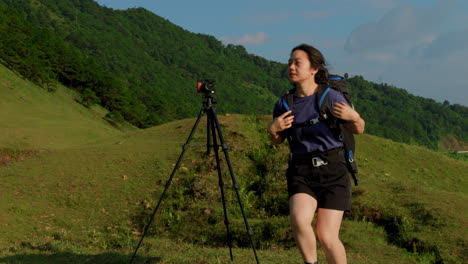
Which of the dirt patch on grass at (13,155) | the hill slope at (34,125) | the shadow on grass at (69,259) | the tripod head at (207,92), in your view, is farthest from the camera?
the hill slope at (34,125)

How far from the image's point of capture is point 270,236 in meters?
10.9

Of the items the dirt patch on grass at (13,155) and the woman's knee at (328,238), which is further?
the dirt patch on grass at (13,155)

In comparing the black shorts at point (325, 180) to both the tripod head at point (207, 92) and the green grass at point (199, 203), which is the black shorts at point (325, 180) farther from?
the green grass at point (199, 203)

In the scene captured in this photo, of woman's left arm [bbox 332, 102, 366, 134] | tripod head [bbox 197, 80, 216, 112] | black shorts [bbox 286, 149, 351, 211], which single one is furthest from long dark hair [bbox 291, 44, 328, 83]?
tripod head [bbox 197, 80, 216, 112]

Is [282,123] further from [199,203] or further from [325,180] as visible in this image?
[199,203]

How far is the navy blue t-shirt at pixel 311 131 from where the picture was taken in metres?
4.62

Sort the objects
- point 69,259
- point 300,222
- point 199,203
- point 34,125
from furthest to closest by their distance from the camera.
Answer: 1. point 34,125
2. point 199,203
3. point 69,259
4. point 300,222

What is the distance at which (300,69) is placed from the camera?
4.71m

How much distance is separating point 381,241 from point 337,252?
22.7ft

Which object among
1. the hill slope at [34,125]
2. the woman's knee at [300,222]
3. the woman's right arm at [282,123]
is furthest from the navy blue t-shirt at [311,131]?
the hill slope at [34,125]

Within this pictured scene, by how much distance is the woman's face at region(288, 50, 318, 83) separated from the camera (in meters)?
4.71

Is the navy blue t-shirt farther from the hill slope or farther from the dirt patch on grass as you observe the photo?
the hill slope

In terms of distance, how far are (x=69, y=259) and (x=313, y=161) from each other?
5.65 m

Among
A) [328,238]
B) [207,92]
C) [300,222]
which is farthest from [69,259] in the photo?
[328,238]
